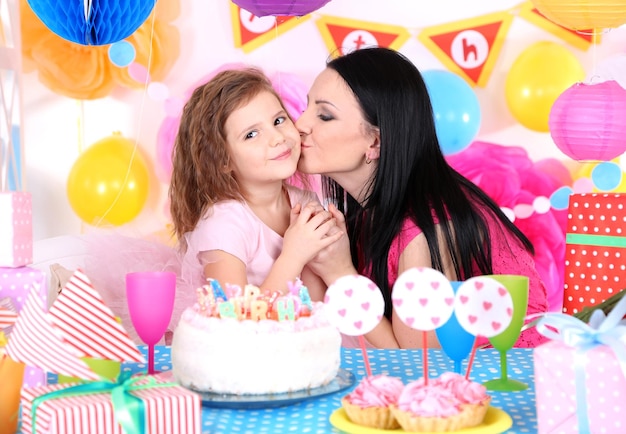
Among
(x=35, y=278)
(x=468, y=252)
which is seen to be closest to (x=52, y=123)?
(x=468, y=252)

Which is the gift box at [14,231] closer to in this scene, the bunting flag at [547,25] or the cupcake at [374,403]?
the cupcake at [374,403]

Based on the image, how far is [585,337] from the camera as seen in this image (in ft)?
3.39

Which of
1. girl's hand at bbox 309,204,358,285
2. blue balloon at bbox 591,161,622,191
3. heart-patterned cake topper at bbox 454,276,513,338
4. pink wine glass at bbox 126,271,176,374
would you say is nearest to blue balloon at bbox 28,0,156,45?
girl's hand at bbox 309,204,358,285

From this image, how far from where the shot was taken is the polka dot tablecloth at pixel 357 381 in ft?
3.56

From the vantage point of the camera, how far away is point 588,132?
3.36 meters

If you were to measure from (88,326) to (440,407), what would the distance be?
425mm

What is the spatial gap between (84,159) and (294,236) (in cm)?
191

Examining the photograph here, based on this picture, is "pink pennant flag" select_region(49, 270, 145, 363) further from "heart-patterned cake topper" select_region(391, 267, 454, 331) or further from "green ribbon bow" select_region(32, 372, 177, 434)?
"heart-patterned cake topper" select_region(391, 267, 454, 331)

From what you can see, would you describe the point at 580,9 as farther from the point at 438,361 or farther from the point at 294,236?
the point at 438,361

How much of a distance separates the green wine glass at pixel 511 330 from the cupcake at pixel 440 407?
0.66ft

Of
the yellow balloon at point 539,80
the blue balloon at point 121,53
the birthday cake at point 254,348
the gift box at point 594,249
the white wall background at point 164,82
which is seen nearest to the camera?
the birthday cake at point 254,348

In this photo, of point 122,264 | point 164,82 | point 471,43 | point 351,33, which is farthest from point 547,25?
point 122,264

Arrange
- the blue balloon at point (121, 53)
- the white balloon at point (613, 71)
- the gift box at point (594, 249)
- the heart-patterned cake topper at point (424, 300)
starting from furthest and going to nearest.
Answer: the blue balloon at point (121, 53)
the white balloon at point (613, 71)
the gift box at point (594, 249)
the heart-patterned cake topper at point (424, 300)

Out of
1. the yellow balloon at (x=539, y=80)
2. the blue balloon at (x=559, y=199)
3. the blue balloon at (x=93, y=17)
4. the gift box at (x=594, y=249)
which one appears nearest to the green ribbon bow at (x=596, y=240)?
the gift box at (x=594, y=249)
